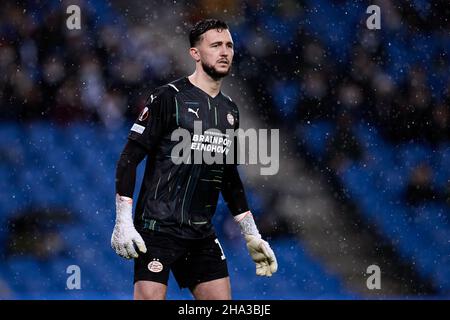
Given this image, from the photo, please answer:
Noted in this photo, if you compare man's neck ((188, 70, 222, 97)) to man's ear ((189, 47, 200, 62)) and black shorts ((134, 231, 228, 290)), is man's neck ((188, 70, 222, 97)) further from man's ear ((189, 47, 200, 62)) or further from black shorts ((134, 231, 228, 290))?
black shorts ((134, 231, 228, 290))

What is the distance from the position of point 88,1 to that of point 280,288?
2868mm

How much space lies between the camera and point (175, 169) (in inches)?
180

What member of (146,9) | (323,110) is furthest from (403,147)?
(146,9)

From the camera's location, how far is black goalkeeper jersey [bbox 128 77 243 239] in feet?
14.9

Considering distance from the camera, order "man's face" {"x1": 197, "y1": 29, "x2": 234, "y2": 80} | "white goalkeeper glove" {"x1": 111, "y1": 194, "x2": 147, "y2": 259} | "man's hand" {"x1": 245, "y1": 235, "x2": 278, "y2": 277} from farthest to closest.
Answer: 1. "man's hand" {"x1": 245, "y1": 235, "x2": 278, "y2": 277}
2. "man's face" {"x1": 197, "y1": 29, "x2": 234, "y2": 80}
3. "white goalkeeper glove" {"x1": 111, "y1": 194, "x2": 147, "y2": 259}

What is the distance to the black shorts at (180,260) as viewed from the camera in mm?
4465

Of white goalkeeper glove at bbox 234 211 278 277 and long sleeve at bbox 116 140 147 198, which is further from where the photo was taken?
white goalkeeper glove at bbox 234 211 278 277

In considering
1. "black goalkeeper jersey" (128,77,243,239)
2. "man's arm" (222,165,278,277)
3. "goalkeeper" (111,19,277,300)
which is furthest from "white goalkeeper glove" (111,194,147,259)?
"man's arm" (222,165,278,277)

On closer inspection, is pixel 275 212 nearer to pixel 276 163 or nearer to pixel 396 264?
pixel 276 163

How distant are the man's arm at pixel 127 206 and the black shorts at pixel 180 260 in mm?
75

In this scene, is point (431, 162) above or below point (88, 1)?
below

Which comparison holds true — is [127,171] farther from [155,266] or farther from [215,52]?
[215,52]
